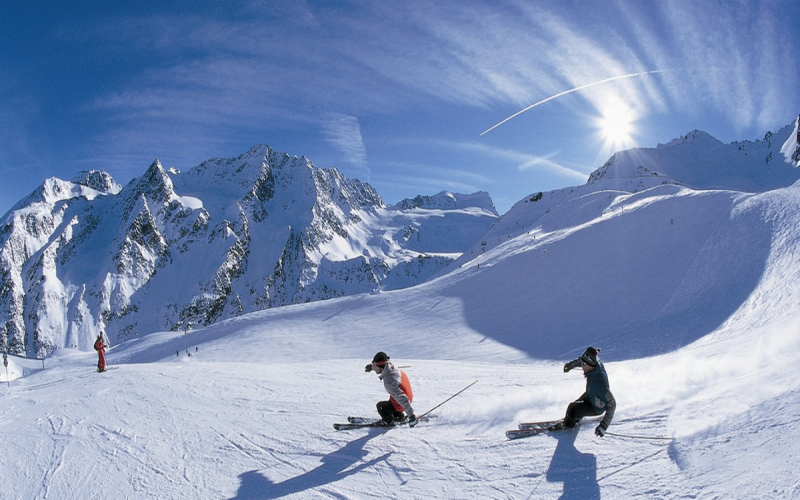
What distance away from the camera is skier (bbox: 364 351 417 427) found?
22.7ft

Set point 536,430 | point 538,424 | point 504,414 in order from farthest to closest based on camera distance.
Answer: point 504,414 → point 538,424 → point 536,430

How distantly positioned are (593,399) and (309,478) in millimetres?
4327

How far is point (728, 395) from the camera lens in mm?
5723

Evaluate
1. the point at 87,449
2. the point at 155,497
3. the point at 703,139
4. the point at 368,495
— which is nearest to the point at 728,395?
the point at 368,495

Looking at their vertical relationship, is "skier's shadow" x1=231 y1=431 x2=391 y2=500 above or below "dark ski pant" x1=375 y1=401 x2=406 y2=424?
below

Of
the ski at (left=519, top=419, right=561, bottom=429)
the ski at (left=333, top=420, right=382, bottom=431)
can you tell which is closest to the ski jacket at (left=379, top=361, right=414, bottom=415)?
the ski at (left=333, top=420, right=382, bottom=431)

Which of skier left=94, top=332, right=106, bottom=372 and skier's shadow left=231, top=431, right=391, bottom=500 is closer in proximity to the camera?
skier's shadow left=231, top=431, right=391, bottom=500

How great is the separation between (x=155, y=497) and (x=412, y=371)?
8.66 meters

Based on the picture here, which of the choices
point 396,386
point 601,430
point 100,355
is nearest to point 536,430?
point 601,430

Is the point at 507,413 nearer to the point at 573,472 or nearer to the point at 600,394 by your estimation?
the point at 600,394

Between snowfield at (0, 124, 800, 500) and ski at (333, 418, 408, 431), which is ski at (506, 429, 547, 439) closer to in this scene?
snowfield at (0, 124, 800, 500)

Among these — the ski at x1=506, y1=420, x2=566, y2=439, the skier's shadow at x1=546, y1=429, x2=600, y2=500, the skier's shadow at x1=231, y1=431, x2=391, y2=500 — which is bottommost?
the skier's shadow at x1=546, y1=429, x2=600, y2=500

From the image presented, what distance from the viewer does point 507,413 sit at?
23.7 ft

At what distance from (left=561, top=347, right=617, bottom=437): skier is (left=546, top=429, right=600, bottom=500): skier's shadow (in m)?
0.37
